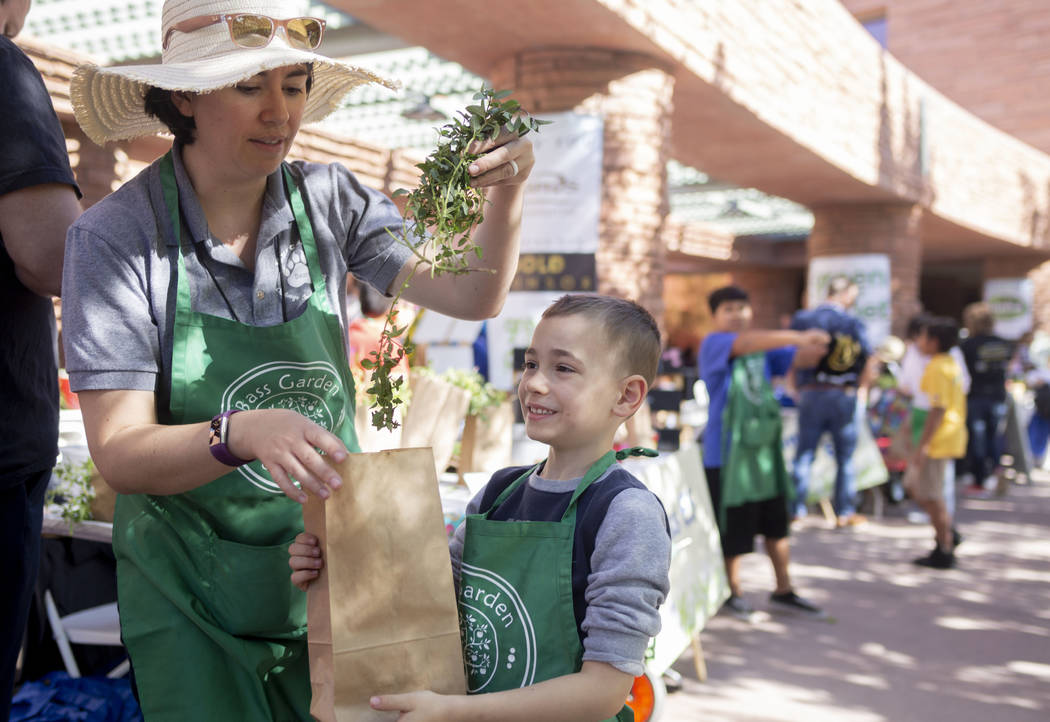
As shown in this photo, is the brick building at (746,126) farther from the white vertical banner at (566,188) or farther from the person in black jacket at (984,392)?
the person in black jacket at (984,392)

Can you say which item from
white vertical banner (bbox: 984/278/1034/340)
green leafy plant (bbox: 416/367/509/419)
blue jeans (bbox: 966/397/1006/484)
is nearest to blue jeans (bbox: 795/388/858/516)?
blue jeans (bbox: 966/397/1006/484)

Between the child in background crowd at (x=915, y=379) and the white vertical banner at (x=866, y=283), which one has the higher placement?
the white vertical banner at (x=866, y=283)

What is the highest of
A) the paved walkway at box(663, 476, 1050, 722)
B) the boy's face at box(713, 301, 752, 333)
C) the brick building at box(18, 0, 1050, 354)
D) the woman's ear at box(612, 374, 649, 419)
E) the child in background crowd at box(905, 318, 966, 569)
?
the brick building at box(18, 0, 1050, 354)

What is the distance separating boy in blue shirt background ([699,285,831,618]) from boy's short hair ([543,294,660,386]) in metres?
3.21

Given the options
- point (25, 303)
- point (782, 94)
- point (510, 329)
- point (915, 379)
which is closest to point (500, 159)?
point (25, 303)

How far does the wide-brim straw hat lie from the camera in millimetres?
1407

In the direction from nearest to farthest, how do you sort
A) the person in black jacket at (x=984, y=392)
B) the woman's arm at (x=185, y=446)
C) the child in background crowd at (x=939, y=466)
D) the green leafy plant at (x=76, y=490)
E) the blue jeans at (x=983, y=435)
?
the woman's arm at (x=185, y=446)
the green leafy plant at (x=76, y=490)
the child in background crowd at (x=939, y=466)
the person in black jacket at (x=984, y=392)
the blue jeans at (x=983, y=435)

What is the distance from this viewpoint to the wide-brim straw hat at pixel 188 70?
141 centimetres

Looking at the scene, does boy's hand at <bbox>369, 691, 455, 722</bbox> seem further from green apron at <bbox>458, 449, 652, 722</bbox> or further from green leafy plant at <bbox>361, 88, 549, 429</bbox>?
green leafy plant at <bbox>361, 88, 549, 429</bbox>

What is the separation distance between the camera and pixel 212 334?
143 centimetres

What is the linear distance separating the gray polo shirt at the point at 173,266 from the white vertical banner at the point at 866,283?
9.43m

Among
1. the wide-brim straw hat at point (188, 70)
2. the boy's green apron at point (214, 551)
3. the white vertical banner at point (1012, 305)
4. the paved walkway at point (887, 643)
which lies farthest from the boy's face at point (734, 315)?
the white vertical banner at point (1012, 305)

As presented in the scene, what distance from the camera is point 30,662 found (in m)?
3.33

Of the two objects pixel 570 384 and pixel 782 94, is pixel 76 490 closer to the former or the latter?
pixel 570 384
